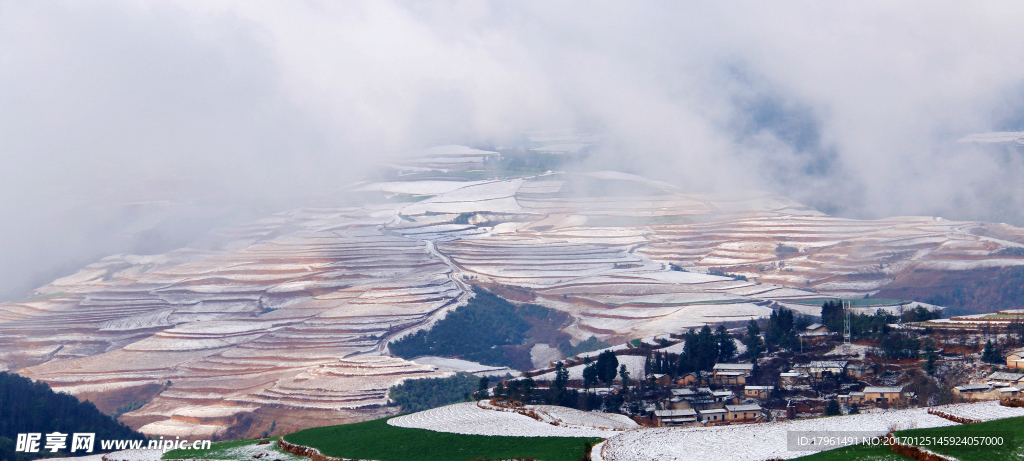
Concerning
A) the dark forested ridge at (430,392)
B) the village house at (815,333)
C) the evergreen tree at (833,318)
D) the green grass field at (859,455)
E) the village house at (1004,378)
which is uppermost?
the evergreen tree at (833,318)

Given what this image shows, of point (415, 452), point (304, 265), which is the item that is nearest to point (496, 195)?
point (304, 265)

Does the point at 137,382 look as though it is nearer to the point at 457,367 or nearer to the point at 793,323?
the point at 457,367

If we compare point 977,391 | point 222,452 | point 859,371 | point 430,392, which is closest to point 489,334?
point 430,392

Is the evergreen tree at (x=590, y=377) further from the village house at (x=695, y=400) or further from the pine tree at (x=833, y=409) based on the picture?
the pine tree at (x=833, y=409)

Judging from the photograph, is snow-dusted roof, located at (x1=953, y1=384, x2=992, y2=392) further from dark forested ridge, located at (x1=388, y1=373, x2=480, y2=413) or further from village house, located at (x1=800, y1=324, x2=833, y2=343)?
dark forested ridge, located at (x1=388, y1=373, x2=480, y2=413)

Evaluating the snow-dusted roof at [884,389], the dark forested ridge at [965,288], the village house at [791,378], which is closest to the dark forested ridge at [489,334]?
the village house at [791,378]

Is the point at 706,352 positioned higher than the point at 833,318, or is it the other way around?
the point at 833,318

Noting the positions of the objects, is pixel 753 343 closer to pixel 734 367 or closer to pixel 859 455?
pixel 734 367
